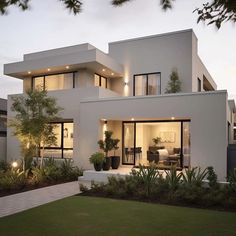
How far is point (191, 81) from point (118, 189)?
34.9 ft

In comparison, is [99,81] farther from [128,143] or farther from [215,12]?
[215,12]

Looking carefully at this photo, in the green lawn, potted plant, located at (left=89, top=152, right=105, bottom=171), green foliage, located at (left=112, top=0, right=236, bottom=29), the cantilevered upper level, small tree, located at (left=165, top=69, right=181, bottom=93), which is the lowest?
the green lawn

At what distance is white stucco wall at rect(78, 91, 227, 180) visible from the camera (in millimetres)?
13016

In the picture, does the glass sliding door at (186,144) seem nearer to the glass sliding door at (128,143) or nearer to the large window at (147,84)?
the glass sliding door at (128,143)

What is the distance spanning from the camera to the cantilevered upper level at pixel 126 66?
1850cm

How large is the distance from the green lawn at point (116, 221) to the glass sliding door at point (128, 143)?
841 cm

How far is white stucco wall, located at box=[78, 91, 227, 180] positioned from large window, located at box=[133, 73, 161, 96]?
4466 mm

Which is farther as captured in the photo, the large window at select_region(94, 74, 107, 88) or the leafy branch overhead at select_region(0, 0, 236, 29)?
the large window at select_region(94, 74, 107, 88)

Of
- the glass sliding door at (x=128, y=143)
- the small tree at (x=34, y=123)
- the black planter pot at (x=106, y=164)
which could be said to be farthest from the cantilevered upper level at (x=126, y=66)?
the black planter pot at (x=106, y=164)

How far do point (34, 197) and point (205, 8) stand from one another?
8603 millimetres

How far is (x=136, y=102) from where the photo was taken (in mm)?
15195

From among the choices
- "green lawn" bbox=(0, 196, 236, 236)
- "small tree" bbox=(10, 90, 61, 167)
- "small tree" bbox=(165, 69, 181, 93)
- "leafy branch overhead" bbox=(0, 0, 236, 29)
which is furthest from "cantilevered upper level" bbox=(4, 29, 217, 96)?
"leafy branch overhead" bbox=(0, 0, 236, 29)

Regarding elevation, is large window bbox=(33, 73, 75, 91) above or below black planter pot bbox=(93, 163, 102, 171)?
above

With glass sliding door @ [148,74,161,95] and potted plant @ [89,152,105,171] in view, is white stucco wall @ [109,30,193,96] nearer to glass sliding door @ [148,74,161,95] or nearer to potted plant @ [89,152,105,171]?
glass sliding door @ [148,74,161,95]
